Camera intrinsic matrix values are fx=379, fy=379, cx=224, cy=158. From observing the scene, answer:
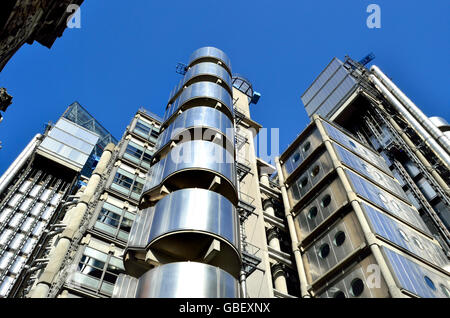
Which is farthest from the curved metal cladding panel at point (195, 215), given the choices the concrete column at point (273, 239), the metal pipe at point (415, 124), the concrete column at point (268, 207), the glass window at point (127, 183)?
the metal pipe at point (415, 124)

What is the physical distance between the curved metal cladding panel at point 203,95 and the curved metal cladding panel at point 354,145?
474 inches

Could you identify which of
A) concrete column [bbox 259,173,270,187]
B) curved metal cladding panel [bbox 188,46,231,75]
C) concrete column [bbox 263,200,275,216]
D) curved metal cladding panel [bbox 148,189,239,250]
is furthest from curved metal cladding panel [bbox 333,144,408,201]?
curved metal cladding panel [bbox 148,189,239,250]

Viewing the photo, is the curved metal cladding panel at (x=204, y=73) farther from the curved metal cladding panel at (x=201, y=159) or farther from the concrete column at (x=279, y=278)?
the concrete column at (x=279, y=278)

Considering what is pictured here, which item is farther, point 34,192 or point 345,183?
point 34,192

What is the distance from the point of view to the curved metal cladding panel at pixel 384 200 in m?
32.1

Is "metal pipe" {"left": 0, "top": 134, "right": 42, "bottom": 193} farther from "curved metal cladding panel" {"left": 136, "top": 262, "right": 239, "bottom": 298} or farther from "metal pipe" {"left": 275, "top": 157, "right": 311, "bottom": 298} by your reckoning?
"curved metal cladding panel" {"left": 136, "top": 262, "right": 239, "bottom": 298}

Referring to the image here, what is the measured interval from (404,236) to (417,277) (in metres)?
5.27

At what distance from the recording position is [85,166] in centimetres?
10125

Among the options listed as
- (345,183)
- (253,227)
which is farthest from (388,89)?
(253,227)

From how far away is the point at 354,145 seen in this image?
43406 mm

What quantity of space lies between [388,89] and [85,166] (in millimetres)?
76029
